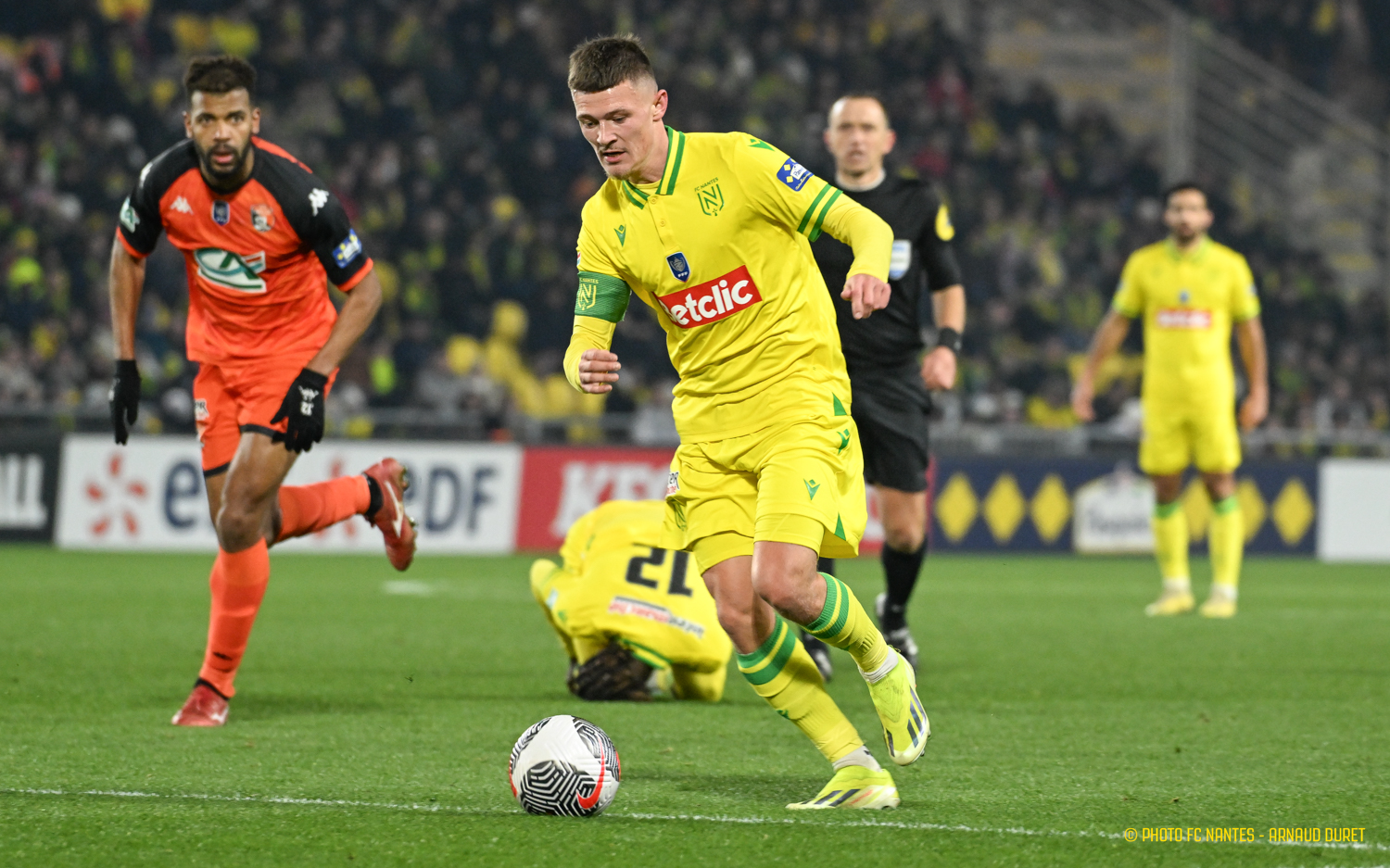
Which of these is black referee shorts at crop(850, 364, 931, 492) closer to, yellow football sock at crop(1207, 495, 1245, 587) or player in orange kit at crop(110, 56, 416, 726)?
player in orange kit at crop(110, 56, 416, 726)

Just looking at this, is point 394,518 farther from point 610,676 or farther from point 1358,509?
point 1358,509

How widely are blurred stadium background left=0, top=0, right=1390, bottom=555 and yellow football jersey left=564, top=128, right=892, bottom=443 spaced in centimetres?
1153

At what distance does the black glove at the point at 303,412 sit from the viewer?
5.78 meters

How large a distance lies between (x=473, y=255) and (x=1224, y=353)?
10.1 meters

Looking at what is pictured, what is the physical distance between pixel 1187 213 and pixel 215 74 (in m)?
6.55

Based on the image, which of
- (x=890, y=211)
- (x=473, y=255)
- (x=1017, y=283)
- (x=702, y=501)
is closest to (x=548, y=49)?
(x=473, y=255)

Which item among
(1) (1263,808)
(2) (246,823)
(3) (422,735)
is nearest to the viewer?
(2) (246,823)

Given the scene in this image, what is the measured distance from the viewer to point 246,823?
13.0 ft

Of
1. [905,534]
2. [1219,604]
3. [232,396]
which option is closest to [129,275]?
[232,396]

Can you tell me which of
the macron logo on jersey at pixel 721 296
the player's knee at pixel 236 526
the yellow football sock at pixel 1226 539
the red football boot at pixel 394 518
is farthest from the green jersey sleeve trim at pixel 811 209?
the yellow football sock at pixel 1226 539

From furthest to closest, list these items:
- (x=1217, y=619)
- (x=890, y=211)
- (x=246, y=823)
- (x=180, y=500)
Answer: (x=180, y=500)
(x=1217, y=619)
(x=890, y=211)
(x=246, y=823)

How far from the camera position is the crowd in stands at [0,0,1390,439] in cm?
1728

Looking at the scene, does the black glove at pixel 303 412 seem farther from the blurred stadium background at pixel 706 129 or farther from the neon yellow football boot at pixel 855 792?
the blurred stadium background at pixel 706 129

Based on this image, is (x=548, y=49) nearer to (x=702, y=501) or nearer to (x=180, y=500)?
(x=180, y=500)
